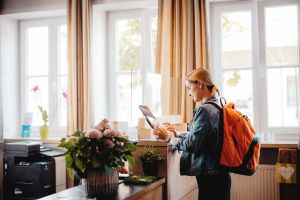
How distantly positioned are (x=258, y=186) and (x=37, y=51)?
3.27m

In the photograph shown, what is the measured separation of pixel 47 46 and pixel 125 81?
1195mm

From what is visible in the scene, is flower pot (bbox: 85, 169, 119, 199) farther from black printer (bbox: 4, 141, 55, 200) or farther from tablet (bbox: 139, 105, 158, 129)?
black printer (bbox: 4, 141, 55, 200)

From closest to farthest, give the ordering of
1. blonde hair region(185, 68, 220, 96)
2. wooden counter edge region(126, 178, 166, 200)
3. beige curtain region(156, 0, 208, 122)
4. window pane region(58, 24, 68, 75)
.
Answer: wooden counter edge region(126, 178, 166, 200), blonde hair region(185, 68, 220, 96), beige curtain region(156, 0, 208, 122), window pane region(58, 24, 68, 75)

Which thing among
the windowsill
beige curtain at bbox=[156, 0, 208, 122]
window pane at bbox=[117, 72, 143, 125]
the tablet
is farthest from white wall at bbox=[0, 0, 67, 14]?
the tablet

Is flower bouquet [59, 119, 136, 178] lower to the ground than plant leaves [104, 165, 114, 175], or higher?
higher

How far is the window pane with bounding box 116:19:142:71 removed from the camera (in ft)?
16.1

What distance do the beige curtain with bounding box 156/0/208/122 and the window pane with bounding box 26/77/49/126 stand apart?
5.86 feet

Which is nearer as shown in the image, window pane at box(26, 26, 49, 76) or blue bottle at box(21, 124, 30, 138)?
blue bottle at box(21, 124, 30, 138)

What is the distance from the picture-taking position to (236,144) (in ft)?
8.30

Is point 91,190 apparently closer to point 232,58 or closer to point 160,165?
point 160,165

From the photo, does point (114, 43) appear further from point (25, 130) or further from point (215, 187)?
point (215, 187)

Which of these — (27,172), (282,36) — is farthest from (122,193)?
(282,36)

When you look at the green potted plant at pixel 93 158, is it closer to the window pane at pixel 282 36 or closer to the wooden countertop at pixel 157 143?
the wooden countertop at pixel 157 143

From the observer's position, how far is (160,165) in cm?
291
